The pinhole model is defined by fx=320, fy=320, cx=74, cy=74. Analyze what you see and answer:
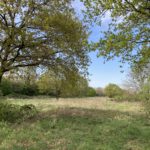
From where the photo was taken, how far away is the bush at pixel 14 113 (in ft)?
51.8

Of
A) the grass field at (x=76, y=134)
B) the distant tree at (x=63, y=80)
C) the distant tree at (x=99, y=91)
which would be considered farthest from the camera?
the distant tree at (x=99, y=91)

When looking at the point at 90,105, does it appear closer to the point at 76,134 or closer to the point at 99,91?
the point at 76,134

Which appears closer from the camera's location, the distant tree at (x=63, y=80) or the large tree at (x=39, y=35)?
the large tree at (x=39, y=35)

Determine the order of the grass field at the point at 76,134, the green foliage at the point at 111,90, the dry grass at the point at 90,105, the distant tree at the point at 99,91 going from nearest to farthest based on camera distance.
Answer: the grass field at the point at 76,134
the dry grass at the point at 90,105
the green foliage at the point at 111,90
the distant tree at the point at 99,91

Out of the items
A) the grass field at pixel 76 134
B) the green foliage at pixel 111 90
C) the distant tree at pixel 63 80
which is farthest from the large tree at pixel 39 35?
the green foliage at pixel 111 90

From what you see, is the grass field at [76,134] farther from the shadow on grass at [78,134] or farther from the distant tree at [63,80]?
the distant tree at [63,80]

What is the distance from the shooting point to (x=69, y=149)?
10711 millimetres

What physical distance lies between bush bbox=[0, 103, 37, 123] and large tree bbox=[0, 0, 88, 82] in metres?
1.78

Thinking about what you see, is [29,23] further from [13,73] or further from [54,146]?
Answer: [54,146]

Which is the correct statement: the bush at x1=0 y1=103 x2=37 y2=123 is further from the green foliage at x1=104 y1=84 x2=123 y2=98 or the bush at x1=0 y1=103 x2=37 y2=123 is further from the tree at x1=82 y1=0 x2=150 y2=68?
the green foliage at x1=104 y1=84 x2=123 y2=98

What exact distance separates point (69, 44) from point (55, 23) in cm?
128

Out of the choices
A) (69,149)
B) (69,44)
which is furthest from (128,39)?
(69,44)

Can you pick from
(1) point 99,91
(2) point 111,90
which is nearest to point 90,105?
(2) point 111,90

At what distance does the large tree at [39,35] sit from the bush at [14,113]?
5.85 feet
